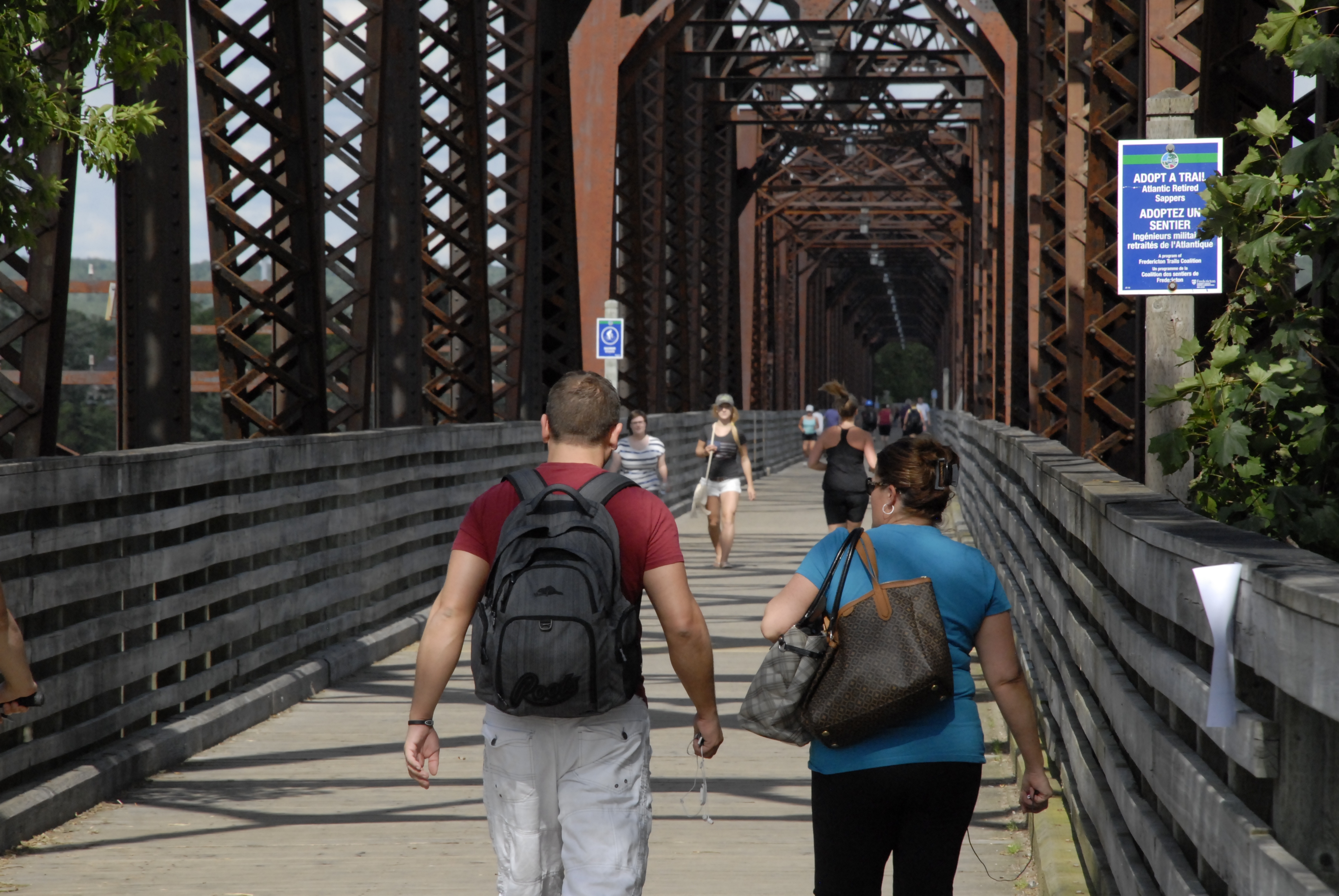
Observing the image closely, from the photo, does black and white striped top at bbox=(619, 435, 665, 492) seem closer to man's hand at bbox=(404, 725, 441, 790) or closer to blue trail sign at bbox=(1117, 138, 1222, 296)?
blue trail sign at bbox=(1117, 138, 1222, 296)

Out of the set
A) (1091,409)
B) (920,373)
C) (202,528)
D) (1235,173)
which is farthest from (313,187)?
(920,373)

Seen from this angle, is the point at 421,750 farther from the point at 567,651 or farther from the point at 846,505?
the point at 846,505

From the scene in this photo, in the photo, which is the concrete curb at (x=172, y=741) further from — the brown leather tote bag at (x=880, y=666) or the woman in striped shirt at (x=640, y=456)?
the woman in striped shirt at (x=640, y=456)

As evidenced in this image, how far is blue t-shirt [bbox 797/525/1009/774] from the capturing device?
3947mm

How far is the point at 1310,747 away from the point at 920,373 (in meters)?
190

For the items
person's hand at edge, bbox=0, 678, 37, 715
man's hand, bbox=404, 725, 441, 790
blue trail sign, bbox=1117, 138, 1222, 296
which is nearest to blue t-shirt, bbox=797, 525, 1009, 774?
man's hand, bbox=404, 725, 441, 790

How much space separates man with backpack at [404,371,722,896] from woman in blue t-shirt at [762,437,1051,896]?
0.34m

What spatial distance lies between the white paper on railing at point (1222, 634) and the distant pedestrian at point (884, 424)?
6418 cm

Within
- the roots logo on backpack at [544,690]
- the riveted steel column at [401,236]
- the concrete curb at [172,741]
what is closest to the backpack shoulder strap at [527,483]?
the roots logo on backpack at [544,690]

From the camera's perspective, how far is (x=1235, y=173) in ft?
18.7

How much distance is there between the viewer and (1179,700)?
11.8 feet

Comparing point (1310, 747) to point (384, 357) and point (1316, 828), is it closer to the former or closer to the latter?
point (1316, 828)

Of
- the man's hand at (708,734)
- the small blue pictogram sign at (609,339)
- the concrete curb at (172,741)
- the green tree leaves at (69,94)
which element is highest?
the green tree leaves at (69,94)

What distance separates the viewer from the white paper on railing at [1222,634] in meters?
2.92
